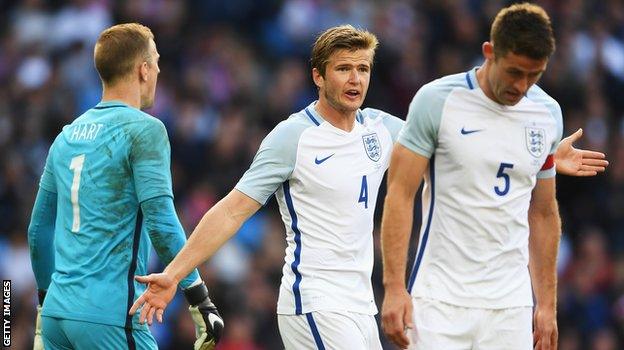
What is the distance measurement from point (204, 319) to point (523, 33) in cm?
209

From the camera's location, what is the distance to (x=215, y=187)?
13.2 m

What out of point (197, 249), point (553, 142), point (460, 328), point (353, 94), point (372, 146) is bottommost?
point (460, 328)

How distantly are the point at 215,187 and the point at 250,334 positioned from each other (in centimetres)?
173

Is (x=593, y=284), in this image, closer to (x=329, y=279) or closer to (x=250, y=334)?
(x=250, y=334)

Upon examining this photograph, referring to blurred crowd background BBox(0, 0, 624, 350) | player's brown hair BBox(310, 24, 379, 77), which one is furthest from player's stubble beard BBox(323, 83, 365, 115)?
blurred crowd background BBox(0, 0, 624, 350)

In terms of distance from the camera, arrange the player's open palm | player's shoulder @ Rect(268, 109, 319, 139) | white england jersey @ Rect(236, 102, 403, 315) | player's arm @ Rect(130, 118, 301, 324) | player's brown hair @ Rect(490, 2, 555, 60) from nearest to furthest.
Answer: player's brown hair @ Rect(490, 2, 555, 60)
player's arm @ Rect(130, 118, 301, 324)
the player's open palm
white england jersey @ Rect(236, 102, 403, 315)
player's shoulder @ Rect(268, 109, 319, 139)

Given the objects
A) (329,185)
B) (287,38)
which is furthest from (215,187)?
(329,185)

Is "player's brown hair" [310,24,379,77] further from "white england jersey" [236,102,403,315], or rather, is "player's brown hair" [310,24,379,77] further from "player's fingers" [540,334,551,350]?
"player's fingers" [540,334,551,350]

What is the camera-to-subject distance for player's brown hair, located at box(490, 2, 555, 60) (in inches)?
232

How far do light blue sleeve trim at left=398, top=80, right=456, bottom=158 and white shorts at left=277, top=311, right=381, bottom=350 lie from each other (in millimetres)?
1005

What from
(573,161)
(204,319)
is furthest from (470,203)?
(204,319)

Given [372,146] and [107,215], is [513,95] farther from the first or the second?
[107,215]

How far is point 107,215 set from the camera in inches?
253

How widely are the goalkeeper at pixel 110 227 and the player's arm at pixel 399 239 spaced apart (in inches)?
38.9
